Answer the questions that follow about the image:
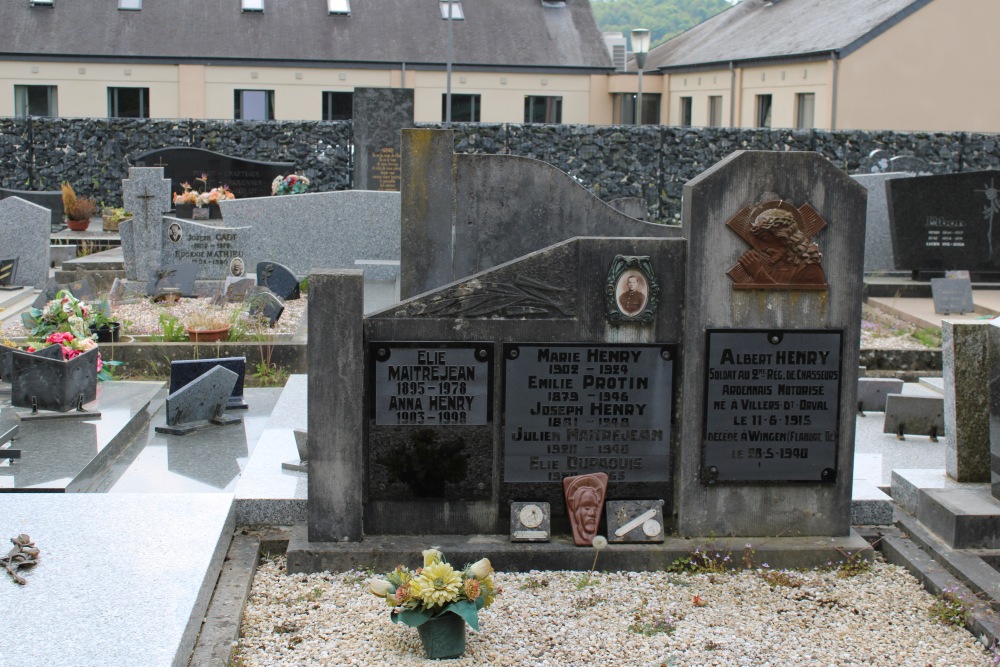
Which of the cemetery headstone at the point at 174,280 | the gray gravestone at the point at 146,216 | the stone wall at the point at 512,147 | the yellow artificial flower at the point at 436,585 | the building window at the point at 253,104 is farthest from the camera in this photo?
the building window at the point at 253,104

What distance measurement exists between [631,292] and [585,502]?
1.07 m

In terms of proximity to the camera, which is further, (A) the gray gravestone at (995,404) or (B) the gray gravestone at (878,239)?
(B) the gray gravestone at (878,239)

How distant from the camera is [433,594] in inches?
181

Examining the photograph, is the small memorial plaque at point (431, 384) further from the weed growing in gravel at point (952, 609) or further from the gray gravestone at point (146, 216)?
the gray gravestone at point (146, 216)

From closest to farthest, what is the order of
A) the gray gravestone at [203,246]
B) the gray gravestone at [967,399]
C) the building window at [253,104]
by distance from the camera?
1. the gray gravestone at [967,399]
2. the gray gravestone at [203,246]
3. the building window at [253,104]

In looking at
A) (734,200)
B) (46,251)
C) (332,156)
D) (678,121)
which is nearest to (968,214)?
(734,200)

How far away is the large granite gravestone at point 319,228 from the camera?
15.4 m

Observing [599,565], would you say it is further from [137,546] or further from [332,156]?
[332,156]

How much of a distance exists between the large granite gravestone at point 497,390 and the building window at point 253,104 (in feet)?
94.8

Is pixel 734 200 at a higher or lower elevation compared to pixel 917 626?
higher

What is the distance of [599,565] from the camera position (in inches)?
221

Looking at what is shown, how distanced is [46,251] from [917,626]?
12061mm

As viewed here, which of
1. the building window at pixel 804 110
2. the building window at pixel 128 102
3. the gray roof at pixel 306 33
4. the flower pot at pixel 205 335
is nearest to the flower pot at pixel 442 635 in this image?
the flower pot at pixel 205 335

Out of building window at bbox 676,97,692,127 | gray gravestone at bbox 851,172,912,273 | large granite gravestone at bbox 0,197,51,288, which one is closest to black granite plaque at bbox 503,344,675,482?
large granite gravestone at bbox 0,197,51,288
